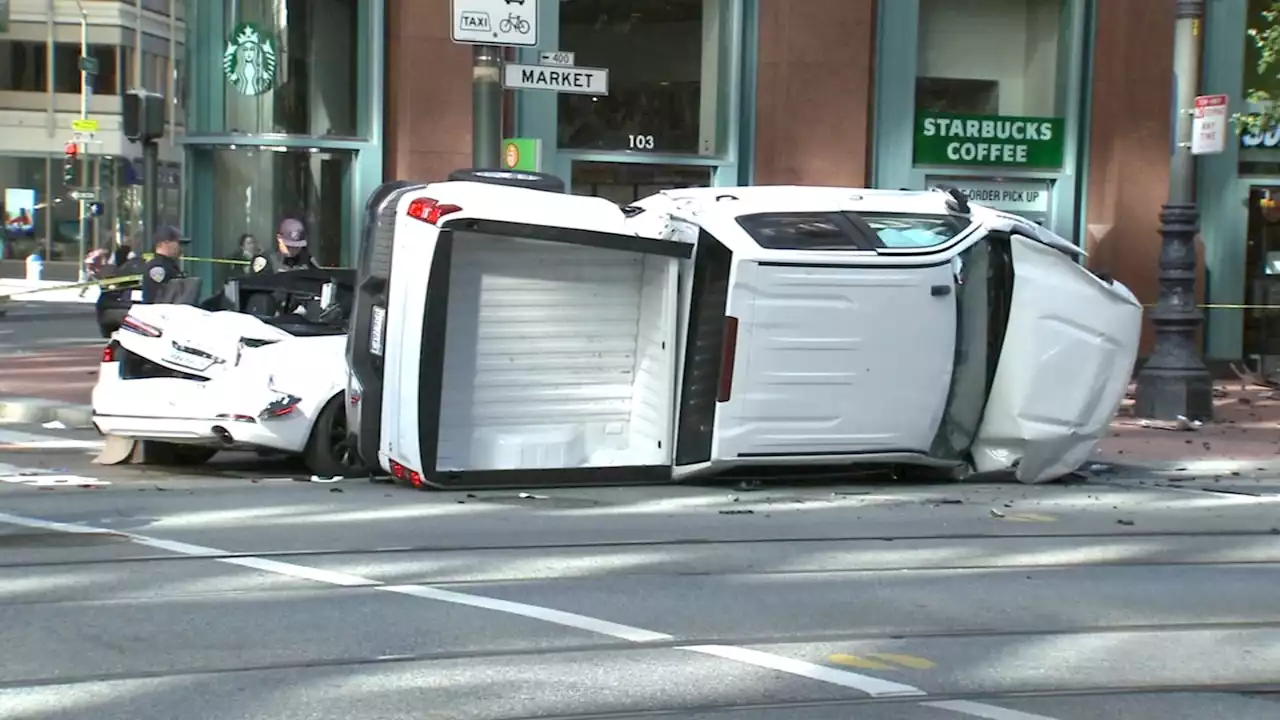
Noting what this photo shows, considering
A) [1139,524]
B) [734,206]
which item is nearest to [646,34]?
[734,206]

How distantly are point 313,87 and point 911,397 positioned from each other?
11297 mm

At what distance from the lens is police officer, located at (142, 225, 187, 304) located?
14547mm

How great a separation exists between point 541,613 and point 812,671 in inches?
55.1

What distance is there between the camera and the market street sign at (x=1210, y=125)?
50.3 feet

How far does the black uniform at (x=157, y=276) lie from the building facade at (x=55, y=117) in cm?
3979

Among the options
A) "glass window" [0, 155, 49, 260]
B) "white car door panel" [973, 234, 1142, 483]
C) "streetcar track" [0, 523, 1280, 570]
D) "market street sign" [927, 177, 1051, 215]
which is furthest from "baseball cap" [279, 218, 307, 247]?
"glass window" [0, 155, 49, 260]

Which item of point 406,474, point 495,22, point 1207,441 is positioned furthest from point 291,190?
point 1207,441

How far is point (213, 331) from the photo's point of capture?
1084cm

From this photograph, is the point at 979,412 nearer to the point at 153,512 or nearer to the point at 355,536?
the point at 355,536

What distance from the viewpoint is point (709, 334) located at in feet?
34.7

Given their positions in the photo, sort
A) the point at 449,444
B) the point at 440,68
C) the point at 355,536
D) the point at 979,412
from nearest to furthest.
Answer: the point at 355,536 → the point at 449,444 → the point at 979,412 → the point at 440,68

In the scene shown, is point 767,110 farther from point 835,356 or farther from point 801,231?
point 835,356

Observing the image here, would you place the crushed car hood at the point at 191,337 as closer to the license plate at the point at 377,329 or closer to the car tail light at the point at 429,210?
the license plate at the point at 377,329

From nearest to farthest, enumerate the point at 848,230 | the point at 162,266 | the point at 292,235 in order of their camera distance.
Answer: the point at 848,230, the point at 292,235, the point at 162,266
